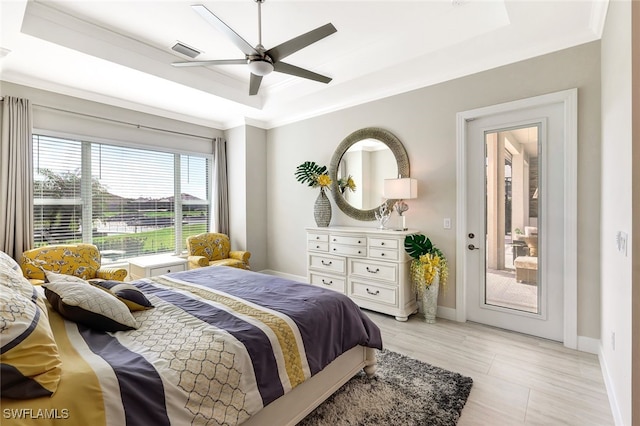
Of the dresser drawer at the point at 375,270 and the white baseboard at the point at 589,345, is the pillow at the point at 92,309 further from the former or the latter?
the white baseboard at the point at 589,345

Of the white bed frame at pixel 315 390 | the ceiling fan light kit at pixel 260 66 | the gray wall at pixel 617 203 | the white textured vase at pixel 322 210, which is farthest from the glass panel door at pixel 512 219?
the ceiling fan light kit at pixel 260 66

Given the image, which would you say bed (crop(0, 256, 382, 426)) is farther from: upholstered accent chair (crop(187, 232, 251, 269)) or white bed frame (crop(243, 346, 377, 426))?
upholstered accent chair (crop(187, 232, 251, 269))

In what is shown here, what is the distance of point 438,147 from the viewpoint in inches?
138

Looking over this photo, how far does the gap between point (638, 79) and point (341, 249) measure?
2.94 metres

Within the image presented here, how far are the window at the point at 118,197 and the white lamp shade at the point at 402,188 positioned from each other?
3.24m

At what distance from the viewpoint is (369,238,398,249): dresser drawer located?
11.2 feet

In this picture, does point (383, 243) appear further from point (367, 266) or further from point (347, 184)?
point (347, 184)

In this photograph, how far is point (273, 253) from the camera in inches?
211

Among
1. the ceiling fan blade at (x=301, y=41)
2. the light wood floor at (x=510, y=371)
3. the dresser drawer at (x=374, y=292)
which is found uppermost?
the ceiling fan blade at (x=301, y=41)

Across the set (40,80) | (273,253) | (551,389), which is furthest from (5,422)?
(273,253)

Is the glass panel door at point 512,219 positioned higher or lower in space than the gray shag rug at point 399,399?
higher

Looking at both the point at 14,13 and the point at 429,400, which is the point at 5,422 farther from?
the point at 14,13

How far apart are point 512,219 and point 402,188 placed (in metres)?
1.13

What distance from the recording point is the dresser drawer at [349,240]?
145 inches
